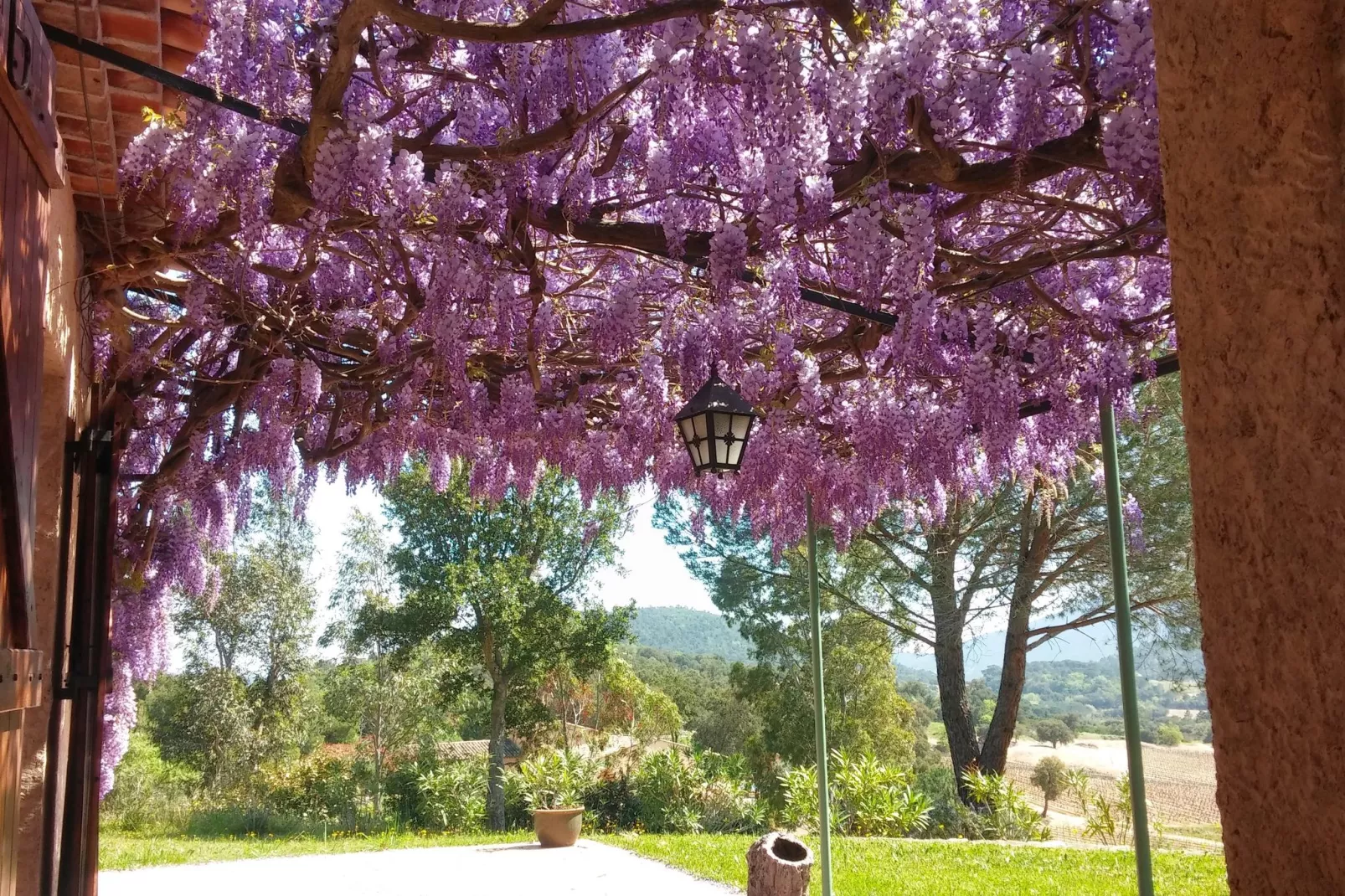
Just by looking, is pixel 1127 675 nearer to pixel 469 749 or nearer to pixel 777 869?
pixel 777 869

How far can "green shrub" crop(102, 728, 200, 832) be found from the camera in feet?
40.2

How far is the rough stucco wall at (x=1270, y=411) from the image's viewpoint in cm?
75

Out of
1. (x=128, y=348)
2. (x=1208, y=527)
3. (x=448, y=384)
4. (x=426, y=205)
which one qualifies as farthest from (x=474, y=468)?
(x=1208, y=527)

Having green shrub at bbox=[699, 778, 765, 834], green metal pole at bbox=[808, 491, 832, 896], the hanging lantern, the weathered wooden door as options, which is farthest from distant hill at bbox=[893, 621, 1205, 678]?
the weathered wooden door

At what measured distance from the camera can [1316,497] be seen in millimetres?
754

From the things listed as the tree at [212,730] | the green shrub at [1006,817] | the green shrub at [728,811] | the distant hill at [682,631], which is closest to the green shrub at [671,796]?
the green shrub at [728,811]

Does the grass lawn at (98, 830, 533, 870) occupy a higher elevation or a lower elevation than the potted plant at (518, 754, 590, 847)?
lower

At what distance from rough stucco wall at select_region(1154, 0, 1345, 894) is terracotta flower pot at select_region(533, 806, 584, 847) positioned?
8.52 m

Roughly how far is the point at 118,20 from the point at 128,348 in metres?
2.46

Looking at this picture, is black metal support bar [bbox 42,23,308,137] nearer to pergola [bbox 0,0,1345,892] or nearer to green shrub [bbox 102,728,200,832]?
pergola [bbox 0,0,1345,892]

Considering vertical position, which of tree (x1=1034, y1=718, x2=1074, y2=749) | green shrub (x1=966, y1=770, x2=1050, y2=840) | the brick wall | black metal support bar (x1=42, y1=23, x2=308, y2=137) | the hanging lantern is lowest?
green shrub (x1=966, y1=770, x2=1050, y2=840)

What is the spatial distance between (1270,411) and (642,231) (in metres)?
2.69

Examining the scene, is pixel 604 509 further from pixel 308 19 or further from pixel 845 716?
pixel 308 19

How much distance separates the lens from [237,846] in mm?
10016
